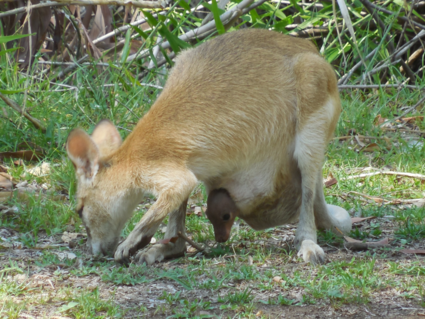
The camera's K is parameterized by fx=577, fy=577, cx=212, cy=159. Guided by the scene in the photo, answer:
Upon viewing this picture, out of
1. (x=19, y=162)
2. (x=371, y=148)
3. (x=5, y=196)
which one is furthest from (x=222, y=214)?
(x=371, y=148)

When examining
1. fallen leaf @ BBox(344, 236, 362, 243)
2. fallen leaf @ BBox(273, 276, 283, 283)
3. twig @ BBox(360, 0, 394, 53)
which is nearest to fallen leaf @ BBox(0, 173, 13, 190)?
fallen leaf @ BBox(273, 276, 283, 283)

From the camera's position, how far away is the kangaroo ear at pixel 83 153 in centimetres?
343

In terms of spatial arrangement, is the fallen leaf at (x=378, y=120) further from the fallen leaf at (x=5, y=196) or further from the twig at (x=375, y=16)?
the fallen leaf at (x=5, y=196)

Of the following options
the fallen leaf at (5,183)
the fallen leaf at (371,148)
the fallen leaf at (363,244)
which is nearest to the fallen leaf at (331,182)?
the fallen leaf at (371,148)

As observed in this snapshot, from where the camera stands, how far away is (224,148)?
3531 millimetres

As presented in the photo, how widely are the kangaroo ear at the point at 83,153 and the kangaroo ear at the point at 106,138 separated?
206 mm

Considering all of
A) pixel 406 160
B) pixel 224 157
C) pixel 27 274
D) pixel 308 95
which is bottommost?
pixel 406 160

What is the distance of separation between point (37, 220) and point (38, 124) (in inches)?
49.7

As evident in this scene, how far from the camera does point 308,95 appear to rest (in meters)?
3.64

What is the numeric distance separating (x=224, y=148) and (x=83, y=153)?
0.86m

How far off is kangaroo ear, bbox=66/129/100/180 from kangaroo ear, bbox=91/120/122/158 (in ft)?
0.68

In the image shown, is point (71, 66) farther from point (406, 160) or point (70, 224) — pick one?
point (406, 160)

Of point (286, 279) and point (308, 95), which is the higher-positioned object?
point (308, 95)

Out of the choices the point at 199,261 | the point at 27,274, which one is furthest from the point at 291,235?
the point at 27,274
